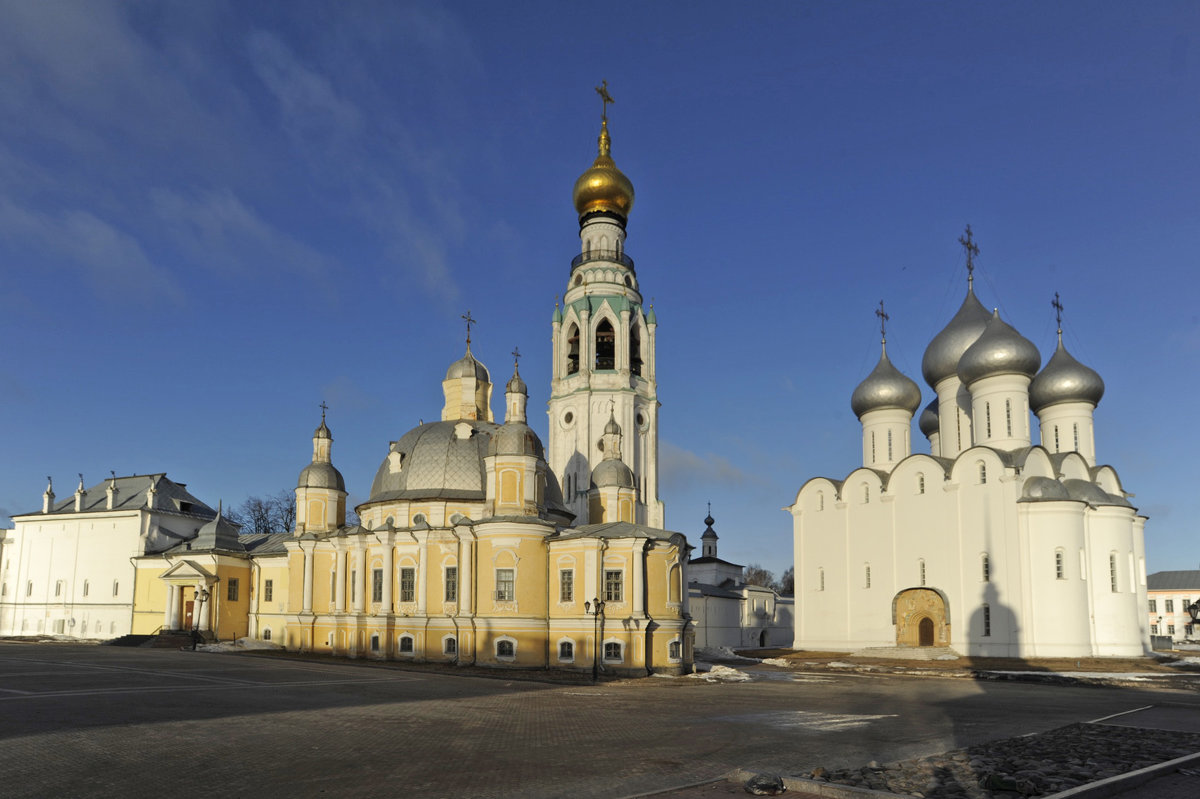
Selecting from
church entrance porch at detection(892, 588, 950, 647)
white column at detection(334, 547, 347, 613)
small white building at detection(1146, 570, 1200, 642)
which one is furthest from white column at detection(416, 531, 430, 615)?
small white building at detection(1146, 570, 1200, 642)

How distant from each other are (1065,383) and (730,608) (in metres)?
27.2

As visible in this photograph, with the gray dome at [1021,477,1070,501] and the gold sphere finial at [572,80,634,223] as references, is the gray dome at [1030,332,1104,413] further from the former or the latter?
the gold sphere finial at [572,80,634,223]

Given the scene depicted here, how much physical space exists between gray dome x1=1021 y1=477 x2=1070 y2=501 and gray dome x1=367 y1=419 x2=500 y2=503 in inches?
860

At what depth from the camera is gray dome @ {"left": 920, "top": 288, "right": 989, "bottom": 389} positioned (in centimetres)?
4538

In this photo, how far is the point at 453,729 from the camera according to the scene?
15.4 meters

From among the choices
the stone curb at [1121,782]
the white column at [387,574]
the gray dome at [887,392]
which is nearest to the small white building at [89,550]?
the white column at [387,574]

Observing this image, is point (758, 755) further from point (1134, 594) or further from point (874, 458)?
point (874, 458)

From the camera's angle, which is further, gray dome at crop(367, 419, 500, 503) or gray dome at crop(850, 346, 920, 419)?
gray dome at crop(850, 346, 920, 419)

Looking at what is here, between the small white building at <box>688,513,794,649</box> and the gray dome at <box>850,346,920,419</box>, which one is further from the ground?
the gray dome at <box>850,346,920,419</box>

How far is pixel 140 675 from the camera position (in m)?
25.8

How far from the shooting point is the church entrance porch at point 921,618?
3900cm

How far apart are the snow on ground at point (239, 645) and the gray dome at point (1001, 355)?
34690mm

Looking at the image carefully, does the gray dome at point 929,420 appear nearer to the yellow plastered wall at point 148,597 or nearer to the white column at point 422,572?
the white column at point 422,572

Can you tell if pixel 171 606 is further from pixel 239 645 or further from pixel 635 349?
pixel 635 349
